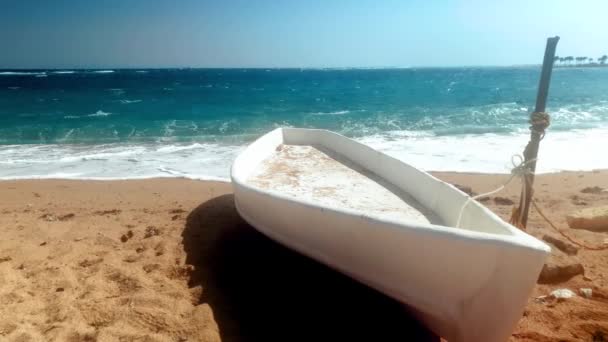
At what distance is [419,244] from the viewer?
2.62 meters

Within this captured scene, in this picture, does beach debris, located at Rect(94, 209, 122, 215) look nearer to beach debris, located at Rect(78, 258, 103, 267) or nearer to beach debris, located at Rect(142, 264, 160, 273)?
beach debris, located at Rect(78, 258, 103, 267)

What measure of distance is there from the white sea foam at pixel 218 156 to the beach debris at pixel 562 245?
13.4 ft

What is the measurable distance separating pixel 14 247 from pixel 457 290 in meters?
4.52

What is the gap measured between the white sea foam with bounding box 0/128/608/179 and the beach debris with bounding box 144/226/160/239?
299cm

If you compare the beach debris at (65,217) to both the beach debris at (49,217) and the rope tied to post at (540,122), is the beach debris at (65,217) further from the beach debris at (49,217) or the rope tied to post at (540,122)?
the rope tied to post at (540,122)

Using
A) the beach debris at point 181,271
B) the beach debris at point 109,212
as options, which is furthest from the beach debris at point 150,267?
the beach debris at point 109,212

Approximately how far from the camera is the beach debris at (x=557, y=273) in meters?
3.98

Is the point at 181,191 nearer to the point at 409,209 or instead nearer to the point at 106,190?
the point at 106,190

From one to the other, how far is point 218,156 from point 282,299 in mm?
7365

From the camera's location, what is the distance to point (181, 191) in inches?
280

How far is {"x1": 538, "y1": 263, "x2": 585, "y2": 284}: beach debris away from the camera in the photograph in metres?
3.98

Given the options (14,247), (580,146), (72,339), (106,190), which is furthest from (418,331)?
(580,146)

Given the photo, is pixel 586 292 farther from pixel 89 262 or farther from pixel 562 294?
pixel 89 262

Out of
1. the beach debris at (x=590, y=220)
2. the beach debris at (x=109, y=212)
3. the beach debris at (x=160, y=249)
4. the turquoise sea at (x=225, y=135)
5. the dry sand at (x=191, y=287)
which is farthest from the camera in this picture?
the turquoise sea at (x=225, y=135)
